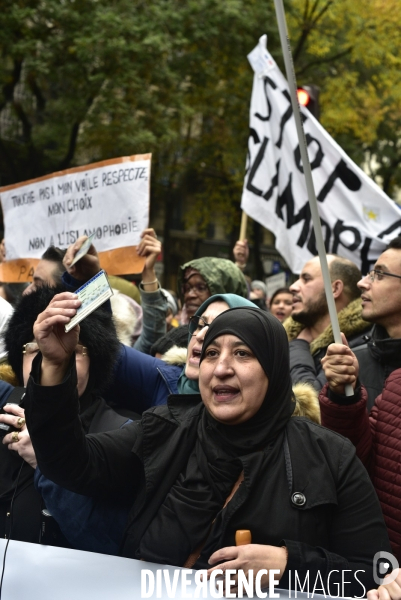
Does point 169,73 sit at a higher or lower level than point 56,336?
higher

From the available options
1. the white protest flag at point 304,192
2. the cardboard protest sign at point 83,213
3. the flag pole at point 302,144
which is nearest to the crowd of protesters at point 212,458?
the flag pole at point 302,144

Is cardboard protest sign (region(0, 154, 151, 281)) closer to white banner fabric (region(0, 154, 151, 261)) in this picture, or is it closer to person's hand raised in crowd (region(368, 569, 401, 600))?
white banner fabric (region(0, 154, 151, 261))

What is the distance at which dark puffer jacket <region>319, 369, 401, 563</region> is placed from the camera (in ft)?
9.06

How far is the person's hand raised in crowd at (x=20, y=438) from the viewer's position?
2.83 m

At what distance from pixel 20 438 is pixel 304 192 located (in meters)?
3.34

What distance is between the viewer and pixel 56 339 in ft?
7.86

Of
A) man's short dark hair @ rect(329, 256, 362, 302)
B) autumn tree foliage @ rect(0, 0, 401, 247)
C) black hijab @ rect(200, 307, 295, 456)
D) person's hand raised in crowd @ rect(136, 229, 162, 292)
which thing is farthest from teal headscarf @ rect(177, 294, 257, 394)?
autumn tree foliage @ rect(0, 0, 401, 247)

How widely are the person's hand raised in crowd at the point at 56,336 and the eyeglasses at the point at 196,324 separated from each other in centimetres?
91

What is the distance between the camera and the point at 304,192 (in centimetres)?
566

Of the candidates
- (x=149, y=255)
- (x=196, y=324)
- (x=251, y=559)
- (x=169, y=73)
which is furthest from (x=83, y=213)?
(x=169, y=73)

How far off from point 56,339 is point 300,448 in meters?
0.79

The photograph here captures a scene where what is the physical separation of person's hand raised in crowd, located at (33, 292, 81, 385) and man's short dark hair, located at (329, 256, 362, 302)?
265cm

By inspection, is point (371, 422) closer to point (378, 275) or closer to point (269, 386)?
point (269, 386)

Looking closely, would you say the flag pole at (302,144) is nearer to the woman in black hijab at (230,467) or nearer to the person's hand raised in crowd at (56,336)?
the woman in black hijab at (230,467)
